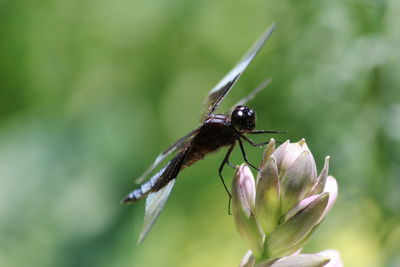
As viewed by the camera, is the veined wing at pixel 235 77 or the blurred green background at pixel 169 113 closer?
the veined wing at pixel 235 77

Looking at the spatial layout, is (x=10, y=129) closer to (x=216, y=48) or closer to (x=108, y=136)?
(x=108, y=136)

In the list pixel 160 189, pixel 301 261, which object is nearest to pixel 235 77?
pixel 160 189

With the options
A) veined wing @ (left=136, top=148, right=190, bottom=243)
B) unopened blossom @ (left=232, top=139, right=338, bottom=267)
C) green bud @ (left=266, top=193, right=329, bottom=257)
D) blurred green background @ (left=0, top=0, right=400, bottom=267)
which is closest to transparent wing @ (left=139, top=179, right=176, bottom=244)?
veined wing @ (left=136, top=148, right=190, bottom=243)

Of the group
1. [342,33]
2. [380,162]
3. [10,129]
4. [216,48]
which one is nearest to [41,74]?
[10,129]

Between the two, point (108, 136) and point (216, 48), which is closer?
point (108, 136)

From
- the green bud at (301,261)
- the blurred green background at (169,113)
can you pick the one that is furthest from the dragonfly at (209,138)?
the blurred green background at (169,113)

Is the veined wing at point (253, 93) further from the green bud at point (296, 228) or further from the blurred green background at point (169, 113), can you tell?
the blurred green background at point (169, 113)

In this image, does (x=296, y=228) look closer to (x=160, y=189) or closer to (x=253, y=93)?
(x=160, y=189)
